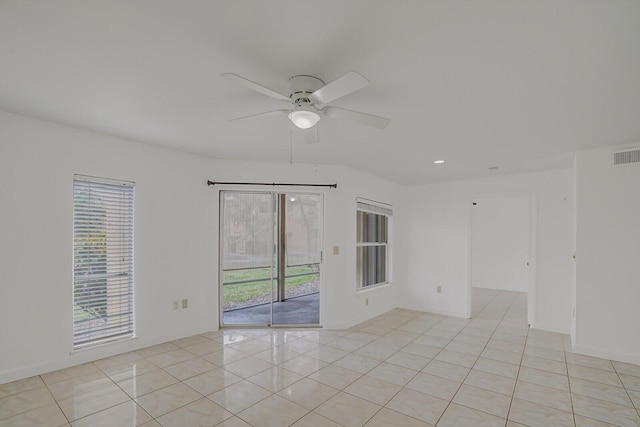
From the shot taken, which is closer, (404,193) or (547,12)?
(547,12)

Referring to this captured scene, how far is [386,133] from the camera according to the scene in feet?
10.2

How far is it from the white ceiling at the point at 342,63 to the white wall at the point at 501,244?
15.9ft

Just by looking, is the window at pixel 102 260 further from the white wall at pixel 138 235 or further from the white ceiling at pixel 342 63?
the white ceiling at pixel 342 63

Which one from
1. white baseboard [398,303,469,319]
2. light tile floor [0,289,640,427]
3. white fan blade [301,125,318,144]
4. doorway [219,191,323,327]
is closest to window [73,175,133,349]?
light tile floor [0,289,640,427]

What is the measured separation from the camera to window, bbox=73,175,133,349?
10.5 ft

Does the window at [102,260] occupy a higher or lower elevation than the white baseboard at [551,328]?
higher

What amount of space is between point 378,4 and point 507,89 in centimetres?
131

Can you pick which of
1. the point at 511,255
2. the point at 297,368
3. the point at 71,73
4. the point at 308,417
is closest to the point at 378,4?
the point at 71,73

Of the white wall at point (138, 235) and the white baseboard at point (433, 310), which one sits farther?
the white baseboard at point (433, 310)

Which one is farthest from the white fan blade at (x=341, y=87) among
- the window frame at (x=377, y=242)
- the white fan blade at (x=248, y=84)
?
the window frame at (x=377, y=242)

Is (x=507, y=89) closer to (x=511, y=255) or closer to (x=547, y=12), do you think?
(x=547, y=12)

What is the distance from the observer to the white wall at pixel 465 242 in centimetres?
450

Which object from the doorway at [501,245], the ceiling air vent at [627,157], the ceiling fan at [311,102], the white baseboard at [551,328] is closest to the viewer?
the ceiling fan at [311,102]

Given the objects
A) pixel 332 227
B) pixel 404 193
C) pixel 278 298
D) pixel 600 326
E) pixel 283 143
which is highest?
pixel 283 143
